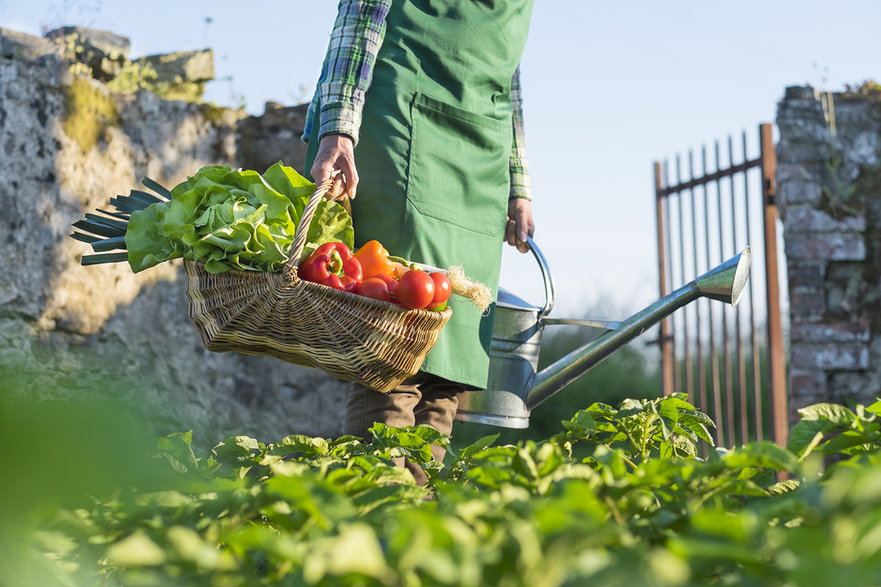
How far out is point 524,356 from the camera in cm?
239

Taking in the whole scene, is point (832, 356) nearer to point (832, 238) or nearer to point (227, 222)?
point (832, 238)

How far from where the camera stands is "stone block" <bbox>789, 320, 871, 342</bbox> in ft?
14.7

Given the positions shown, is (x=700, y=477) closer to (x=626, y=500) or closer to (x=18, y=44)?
(x=626, y=500)

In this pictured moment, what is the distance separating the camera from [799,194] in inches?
182

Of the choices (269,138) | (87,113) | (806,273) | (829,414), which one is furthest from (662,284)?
(829,414)

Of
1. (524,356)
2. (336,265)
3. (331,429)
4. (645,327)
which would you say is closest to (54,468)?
(336,265)

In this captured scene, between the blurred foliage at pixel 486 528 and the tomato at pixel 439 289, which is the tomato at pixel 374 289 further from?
the blurred foliage at pixel 486 528

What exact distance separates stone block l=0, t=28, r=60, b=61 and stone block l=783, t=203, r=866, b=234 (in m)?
3.58

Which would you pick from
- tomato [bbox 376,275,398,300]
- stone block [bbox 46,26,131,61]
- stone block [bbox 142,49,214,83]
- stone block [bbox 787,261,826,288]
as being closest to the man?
tomato [bbox 376,275,398,300]

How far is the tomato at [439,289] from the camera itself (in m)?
1.70

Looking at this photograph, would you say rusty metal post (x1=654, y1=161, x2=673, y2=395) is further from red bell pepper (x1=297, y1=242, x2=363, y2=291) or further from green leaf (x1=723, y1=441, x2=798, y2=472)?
green leaf (x1=723, y1=441, x2=798, y2=472)

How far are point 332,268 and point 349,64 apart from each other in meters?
0.53

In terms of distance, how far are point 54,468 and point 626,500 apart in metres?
0.47

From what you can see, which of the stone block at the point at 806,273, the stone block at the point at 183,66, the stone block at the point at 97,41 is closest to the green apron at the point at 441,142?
the stone block at the point at 97,41
